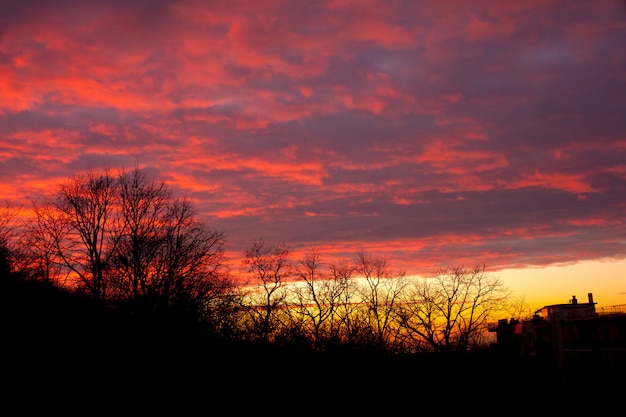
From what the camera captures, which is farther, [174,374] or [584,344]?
[584,344]

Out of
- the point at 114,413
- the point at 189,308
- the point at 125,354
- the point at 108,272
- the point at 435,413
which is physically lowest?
the point at 435,413

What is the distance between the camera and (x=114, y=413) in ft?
72.5

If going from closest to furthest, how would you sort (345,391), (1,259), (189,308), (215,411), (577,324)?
(1,259)
(215,411)
(189,308)
(345,391)
(577,324)

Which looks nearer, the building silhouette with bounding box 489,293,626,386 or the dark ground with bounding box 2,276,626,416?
the dark ground with bounding box 2,276,626,416

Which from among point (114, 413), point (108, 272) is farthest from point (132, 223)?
point (114, 413)

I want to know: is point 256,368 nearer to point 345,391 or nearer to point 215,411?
point 215,411

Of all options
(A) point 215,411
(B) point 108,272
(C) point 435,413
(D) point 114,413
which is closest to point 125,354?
(D) point 114,413

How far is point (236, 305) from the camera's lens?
38469 millimetres

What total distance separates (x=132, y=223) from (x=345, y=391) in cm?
1886

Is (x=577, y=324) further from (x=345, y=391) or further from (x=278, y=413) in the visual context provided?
(x=278, y=413)

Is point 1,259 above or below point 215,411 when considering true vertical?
above

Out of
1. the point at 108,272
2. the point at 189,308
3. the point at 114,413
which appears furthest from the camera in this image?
the point at 108,272

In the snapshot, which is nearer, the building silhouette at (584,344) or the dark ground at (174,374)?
the dark ground at (174,374)

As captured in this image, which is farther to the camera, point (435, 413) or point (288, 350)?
point (435, 413)
